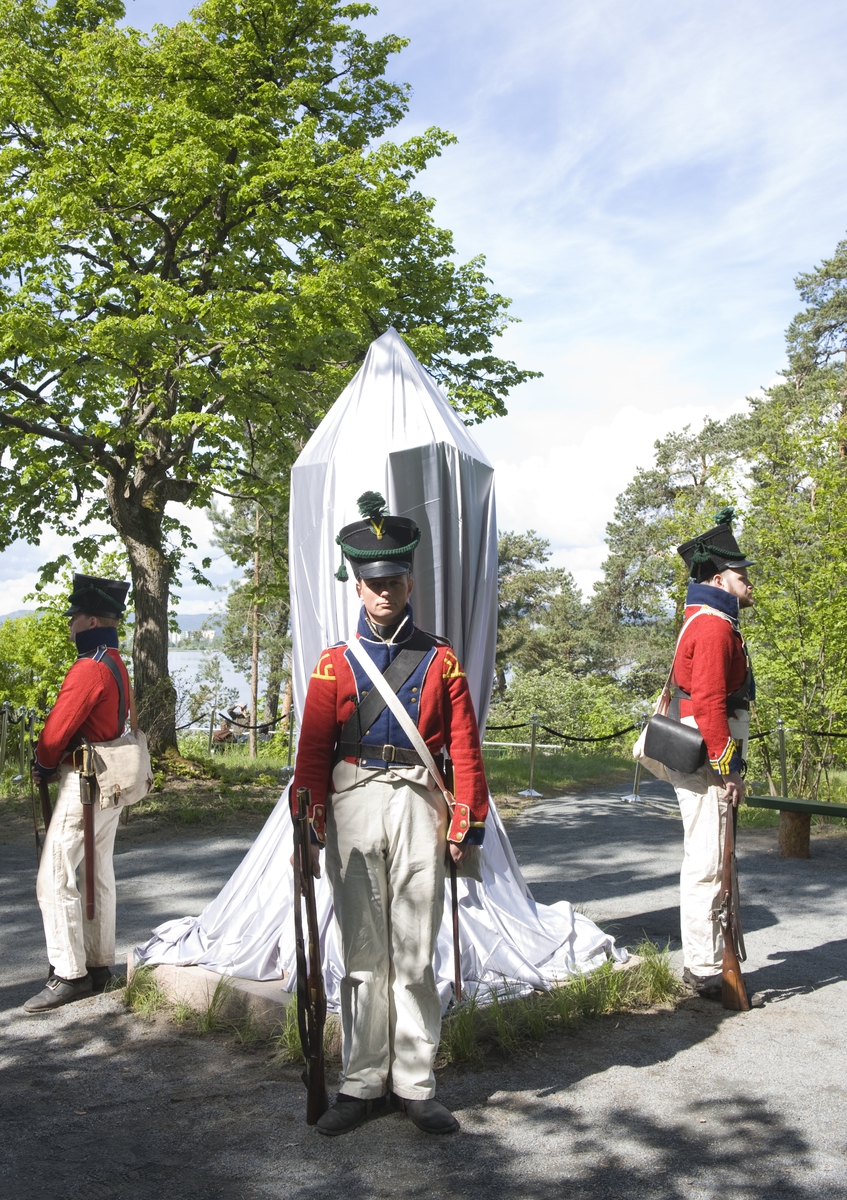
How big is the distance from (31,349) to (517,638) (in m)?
29.1

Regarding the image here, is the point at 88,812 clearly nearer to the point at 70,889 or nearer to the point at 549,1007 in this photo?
the point at 70,889

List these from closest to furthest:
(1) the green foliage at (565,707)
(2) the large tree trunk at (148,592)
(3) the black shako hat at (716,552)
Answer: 1. (3) the black shako hat at (716,552)
2. (2) the large tree trunk at (148,592)
3. (1) the green foliage at (565,707)

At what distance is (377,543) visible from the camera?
12.1 feet

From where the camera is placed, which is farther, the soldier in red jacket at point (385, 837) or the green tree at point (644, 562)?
the green tree at point (644, 562)

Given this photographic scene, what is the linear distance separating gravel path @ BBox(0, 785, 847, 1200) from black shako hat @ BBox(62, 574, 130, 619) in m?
1.96

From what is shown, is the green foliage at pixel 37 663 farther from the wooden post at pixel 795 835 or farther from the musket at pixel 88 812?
the wooden post at pixel 795 835

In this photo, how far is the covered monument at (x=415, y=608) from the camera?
4.90m

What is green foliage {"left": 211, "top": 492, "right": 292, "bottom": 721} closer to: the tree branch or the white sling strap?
the tree branch

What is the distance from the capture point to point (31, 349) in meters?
10.9

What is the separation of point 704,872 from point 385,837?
80.5 inches

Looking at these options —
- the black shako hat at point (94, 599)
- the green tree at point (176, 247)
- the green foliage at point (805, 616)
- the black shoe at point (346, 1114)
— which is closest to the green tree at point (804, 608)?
the green foliage at point (805, 616)

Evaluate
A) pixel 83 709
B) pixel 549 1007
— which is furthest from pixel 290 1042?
pixel 83 709

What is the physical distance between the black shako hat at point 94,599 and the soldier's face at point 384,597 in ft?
6.87

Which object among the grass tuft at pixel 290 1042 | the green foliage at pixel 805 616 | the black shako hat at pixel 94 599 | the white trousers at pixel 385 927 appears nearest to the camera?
the white trousers at pixel 385 927
